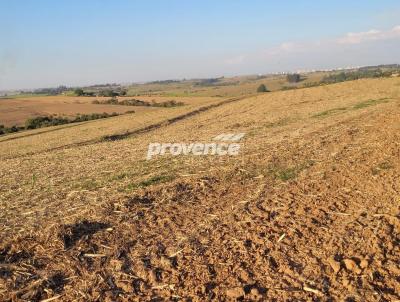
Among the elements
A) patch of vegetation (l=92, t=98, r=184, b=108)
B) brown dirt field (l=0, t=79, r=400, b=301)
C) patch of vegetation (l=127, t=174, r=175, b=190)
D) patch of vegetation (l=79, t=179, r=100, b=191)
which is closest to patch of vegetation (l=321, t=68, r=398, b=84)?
patch of vegetation (l=92, t=98, r=184, b=108)

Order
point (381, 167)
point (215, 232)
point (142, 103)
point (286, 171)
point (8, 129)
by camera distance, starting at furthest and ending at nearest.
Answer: point (142, 103) < point (8, 129) < point (286, 171) < point (381, 167) < point (215, 232)

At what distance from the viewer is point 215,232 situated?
616cm

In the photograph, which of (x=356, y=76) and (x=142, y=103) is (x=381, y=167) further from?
(x=356, y=76)

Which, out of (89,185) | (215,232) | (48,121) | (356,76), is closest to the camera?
(215,232)

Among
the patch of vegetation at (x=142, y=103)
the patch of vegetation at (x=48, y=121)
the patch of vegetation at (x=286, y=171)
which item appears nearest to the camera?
the patch of vegetation at (x=286, y=171)

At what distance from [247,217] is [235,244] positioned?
970 mm

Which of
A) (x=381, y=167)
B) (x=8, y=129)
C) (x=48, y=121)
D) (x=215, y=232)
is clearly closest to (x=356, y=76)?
(x=48, y=121)

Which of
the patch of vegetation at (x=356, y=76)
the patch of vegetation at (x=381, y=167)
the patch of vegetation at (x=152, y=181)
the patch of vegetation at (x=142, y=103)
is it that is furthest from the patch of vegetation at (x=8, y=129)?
the patch of vegetation at (x=381, y=167)

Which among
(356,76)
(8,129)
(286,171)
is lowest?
(8,129)

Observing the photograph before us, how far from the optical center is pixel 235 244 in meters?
5.73

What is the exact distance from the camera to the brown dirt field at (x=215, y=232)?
482 cm

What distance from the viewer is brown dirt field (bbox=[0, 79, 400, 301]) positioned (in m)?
4.82

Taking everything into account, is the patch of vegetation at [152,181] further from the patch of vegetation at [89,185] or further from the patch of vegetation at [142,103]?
the patch of vegetation at [142,103]

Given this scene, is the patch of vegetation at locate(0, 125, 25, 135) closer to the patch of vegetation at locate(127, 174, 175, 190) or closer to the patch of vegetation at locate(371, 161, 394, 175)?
the patch of vegetation at locate(127, 174, 175, 190)
